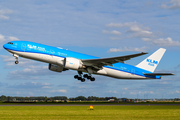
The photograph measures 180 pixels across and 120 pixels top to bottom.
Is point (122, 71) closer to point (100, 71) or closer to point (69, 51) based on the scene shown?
point (100, 71)

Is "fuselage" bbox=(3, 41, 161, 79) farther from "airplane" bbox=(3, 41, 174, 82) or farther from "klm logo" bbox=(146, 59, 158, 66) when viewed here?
"klm logo" bbox=(146, 59, 158, 66)

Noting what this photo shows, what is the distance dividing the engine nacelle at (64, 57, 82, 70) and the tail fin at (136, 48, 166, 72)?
16.6 meters

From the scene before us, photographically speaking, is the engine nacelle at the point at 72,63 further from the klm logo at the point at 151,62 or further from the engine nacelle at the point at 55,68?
the klm logo at the point at 151,62

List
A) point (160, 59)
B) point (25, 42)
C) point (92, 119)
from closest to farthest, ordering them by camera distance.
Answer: point (92, 119)
point (25, 42)
point (160, 59)

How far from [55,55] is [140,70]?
19659 millimetres

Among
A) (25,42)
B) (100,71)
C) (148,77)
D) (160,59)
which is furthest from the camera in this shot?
(160,59)

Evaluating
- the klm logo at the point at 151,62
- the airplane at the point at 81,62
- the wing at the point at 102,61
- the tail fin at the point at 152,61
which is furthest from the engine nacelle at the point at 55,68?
the klm logo at the point at 151,62

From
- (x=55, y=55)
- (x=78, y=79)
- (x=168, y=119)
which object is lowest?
(x=168, y=119)

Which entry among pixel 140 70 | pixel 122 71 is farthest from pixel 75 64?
pixel 140 70

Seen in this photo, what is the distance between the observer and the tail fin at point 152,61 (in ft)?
163

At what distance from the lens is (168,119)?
20.0 m

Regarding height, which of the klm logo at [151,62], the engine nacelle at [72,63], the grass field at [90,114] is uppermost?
the klm logo at [151,62]

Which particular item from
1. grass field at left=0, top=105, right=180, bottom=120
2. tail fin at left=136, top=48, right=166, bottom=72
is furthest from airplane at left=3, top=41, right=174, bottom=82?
grass field at left=0, top=105, right=180, bottom=120

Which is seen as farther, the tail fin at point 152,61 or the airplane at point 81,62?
the tail fin at point 152,61
